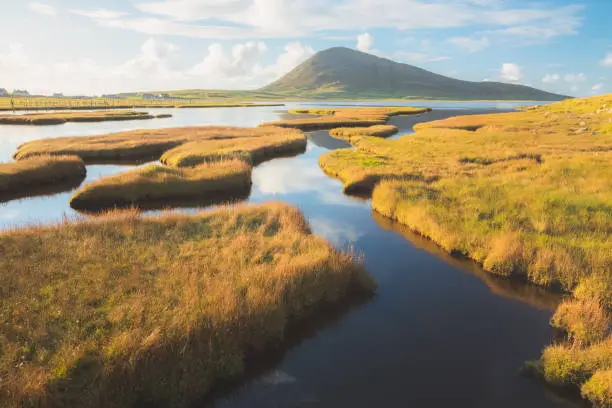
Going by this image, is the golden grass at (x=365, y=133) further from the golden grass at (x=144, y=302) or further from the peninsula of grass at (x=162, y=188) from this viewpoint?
the golden grass at (x=144, y=302)

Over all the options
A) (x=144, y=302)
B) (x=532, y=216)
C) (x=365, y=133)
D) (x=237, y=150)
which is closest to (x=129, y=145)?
(x=237, y=150)

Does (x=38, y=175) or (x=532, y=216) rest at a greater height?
(x=532, y=216)

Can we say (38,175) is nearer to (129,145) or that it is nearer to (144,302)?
(129,145)

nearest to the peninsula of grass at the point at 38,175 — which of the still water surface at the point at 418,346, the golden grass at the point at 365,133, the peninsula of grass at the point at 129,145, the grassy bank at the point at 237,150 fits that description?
the peninsula of grass at the point at 129,145

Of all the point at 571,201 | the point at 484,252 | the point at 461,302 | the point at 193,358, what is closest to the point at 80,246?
the point at 193,358

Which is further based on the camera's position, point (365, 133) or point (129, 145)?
point (365, 133)

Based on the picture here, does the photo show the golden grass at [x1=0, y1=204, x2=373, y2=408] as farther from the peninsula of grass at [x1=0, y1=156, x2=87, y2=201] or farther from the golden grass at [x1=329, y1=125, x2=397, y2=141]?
the golden grass at [x1=329, y1=125, x2=397, y2=141]

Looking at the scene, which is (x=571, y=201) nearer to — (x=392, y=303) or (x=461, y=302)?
(x=461, y=302)
